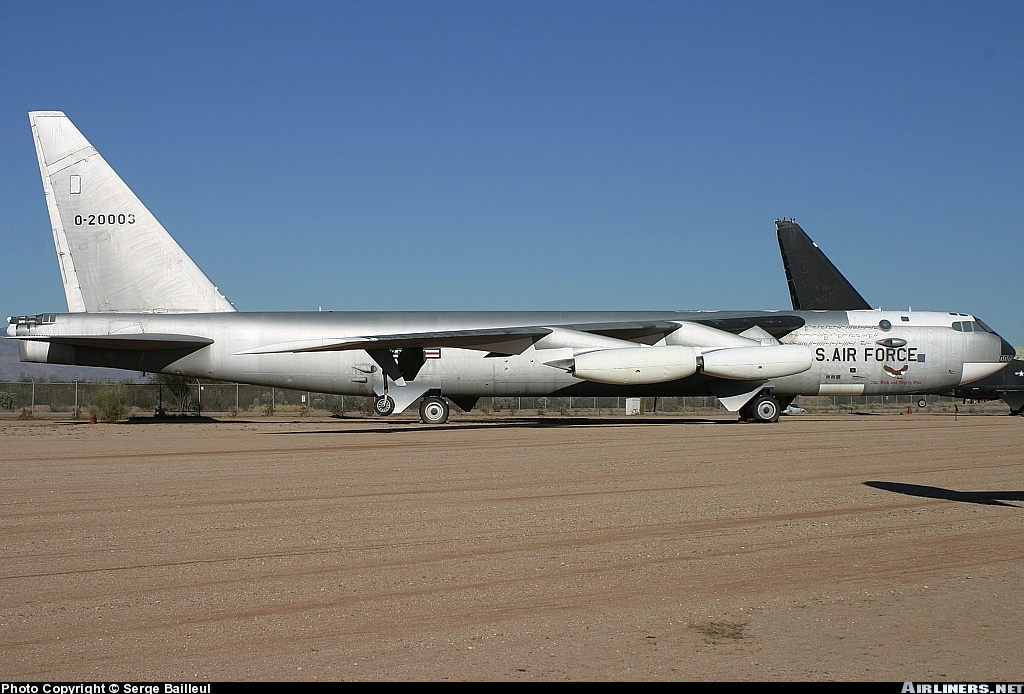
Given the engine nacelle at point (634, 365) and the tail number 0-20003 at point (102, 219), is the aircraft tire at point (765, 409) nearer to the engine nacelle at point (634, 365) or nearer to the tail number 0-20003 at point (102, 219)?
the engine nacelle at point (634, 365)

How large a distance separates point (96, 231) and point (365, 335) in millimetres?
7653

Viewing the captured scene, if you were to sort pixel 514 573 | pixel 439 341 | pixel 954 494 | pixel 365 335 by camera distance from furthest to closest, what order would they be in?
1. pixel 365 335
2. pixel 439 341
3. pixel 954 494
4. pixel 514 573

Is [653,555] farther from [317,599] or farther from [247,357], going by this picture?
[247,357]

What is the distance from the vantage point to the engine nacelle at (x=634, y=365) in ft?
73.9

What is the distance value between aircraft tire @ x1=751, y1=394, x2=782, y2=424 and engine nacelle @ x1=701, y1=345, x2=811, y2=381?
8.08 ft

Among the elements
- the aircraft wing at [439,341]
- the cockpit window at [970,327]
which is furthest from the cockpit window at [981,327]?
the aircraft wing at [439,341]

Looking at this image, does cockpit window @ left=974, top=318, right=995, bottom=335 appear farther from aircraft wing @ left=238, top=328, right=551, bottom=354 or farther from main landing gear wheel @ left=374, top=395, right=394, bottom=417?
main landing gear wheel @ left=374, top=395, right=394, bottom=417

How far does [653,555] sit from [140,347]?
823 inches

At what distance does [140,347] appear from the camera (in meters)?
24.8

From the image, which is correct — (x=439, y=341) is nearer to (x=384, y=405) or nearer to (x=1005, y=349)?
(x=384, y=405)

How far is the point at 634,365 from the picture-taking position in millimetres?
22562

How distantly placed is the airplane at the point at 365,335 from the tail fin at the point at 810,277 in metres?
15.9

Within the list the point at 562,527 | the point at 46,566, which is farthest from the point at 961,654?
the point at 46,566

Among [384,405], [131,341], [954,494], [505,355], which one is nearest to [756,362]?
[505,355]
